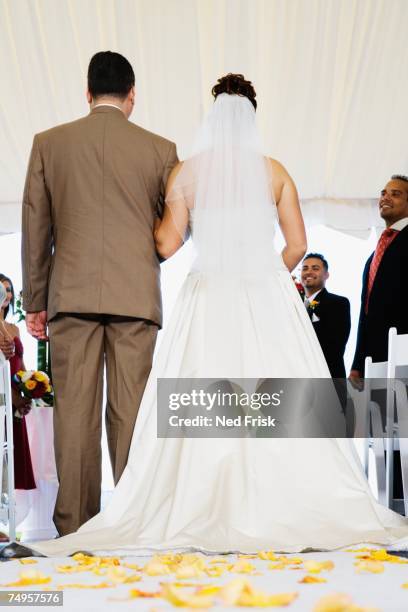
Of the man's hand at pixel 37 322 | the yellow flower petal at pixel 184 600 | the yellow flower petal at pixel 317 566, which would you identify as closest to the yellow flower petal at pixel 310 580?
the yellow flower petal at pixel 317 566

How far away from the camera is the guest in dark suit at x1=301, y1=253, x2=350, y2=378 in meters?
4.81

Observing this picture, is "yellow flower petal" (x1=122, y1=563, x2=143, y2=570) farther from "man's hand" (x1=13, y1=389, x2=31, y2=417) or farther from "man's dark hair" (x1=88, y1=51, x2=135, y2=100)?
"man's hand" (x1=13, y1=389, x2=31, y2=417)

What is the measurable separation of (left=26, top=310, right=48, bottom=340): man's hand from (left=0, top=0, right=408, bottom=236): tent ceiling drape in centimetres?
281

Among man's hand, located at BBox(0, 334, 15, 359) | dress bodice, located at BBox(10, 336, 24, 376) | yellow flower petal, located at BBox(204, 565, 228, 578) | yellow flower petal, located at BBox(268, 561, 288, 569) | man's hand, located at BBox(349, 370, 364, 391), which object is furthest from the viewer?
dress bodice, located at BBox(10, 336, 24, 376)

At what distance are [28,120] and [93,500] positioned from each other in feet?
12.4

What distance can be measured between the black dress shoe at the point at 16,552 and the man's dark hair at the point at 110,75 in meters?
1.49

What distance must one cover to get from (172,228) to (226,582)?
55.4 inches

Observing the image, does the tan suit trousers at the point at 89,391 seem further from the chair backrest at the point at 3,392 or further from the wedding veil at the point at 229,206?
the chair backrest at the point at 3,392

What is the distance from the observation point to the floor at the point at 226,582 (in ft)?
4.20

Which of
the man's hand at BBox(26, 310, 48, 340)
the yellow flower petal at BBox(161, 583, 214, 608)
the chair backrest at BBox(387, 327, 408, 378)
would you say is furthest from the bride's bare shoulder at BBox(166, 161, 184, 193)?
the yellow flower petal at BBox(161, 583, 214, 608)

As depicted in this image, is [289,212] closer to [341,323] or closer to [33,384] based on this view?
[33,384]

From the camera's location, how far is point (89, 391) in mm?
2666

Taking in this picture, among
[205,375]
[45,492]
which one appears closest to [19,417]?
[45,492]

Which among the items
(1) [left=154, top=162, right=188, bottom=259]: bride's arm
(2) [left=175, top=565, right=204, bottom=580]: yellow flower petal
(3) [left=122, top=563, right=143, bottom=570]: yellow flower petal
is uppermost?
(1) [left=154, top=162, right=188, bottom=259]: bride's arm
